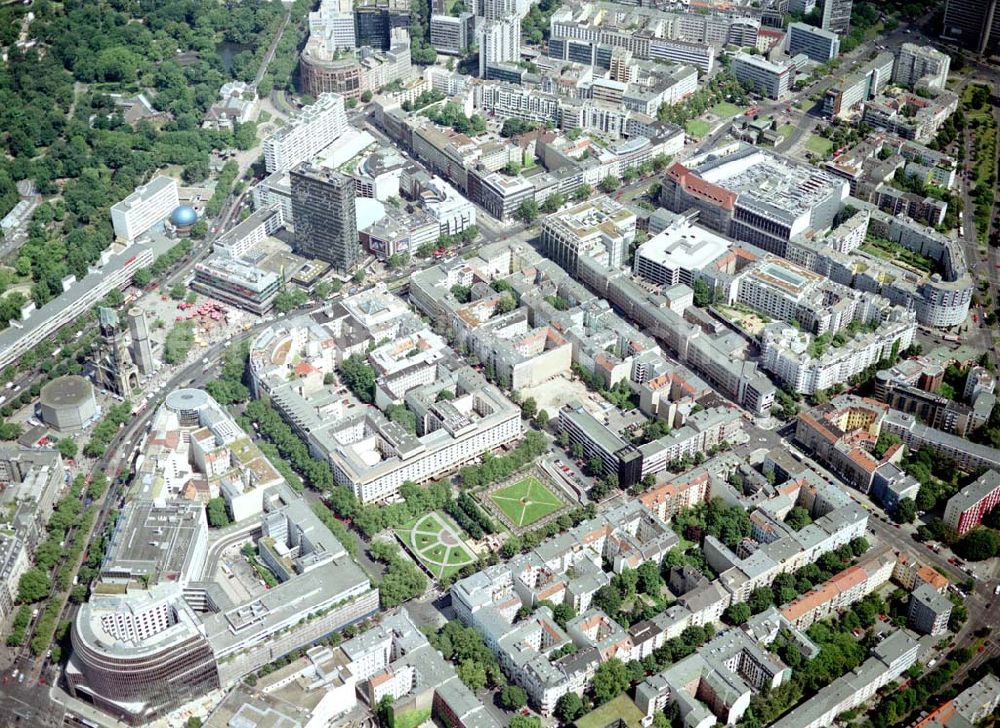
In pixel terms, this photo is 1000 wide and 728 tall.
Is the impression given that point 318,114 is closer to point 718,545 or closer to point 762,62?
point 762,62

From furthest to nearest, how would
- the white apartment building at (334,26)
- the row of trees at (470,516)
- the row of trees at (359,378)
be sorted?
the white apartment building at (334,26) < the row of trees at (359,378) < the row of trees at (470,516)

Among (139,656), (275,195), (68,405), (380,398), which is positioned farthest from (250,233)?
(139,656)

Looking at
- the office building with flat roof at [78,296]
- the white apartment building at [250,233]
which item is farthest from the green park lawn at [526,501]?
the office building with flat roof at [78,296]

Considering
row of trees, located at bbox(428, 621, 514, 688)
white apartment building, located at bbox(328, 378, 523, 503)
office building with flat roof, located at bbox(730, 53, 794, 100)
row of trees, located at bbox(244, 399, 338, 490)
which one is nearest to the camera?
row of trees, located at bbox(428, 621, 514, 688)

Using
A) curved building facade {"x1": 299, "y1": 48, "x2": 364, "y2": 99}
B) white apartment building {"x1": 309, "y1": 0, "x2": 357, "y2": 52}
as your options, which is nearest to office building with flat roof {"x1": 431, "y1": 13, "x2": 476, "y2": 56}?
white apartment building {"x1": 309, "y1": 0, "x2": 357, "y2": 52}

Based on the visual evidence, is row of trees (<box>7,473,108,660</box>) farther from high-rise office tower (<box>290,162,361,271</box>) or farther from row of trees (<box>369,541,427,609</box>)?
high-rise office tower (<box>290,162,361,271</box>)

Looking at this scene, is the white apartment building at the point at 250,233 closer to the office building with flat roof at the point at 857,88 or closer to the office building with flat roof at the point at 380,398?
the office building with flat roof at the point at 380,398
